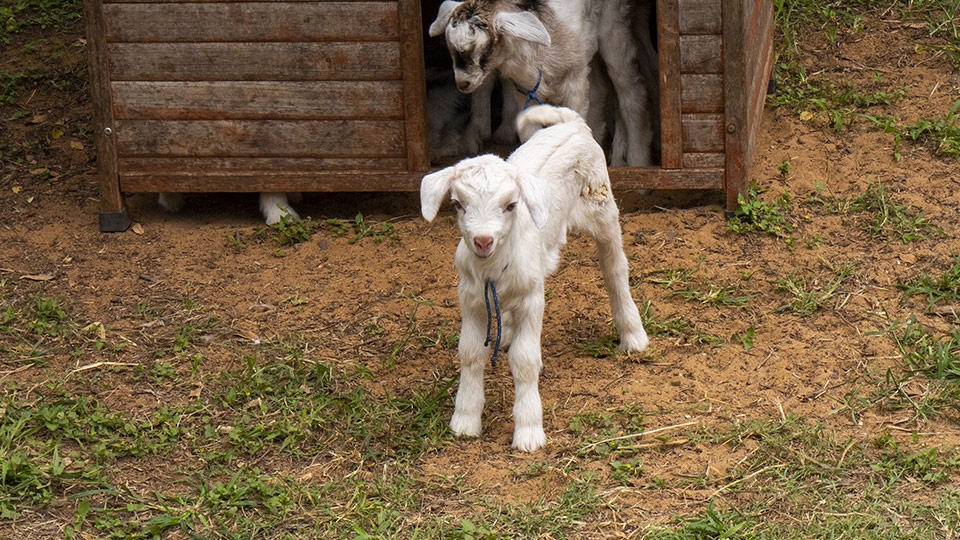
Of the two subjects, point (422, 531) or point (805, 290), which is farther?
point (805, 290)

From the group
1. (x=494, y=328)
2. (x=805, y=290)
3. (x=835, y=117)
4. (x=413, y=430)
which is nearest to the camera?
(x=413, y=430)

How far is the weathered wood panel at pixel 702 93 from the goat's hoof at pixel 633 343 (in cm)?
168

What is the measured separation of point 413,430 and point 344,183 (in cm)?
231

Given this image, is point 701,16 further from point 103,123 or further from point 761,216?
point 103,123

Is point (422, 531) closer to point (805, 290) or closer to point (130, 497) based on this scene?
point (130, 497)

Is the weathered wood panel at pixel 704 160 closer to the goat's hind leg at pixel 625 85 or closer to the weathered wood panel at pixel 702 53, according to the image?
the weathered wood panel at pixel 702 53

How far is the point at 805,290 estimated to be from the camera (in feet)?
20.2

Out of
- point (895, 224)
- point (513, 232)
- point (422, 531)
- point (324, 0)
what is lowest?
point (422, 531)

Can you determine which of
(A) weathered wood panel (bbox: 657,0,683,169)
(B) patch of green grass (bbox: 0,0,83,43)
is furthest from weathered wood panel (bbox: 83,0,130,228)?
(A) weathered wood panel (bbox: 657,0,683,169)

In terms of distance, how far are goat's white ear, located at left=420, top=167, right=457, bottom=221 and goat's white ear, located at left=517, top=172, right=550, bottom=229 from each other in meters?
0.26

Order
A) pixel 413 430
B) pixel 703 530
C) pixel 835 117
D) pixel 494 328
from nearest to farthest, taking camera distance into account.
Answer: pixel 703 530 → pixel 413 430 → pixel 494 328 → pixel 835 117

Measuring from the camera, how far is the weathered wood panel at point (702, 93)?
6750 mm

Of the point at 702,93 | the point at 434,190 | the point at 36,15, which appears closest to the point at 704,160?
the point at 702,93

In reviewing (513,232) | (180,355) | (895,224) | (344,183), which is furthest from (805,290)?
(180,355)
